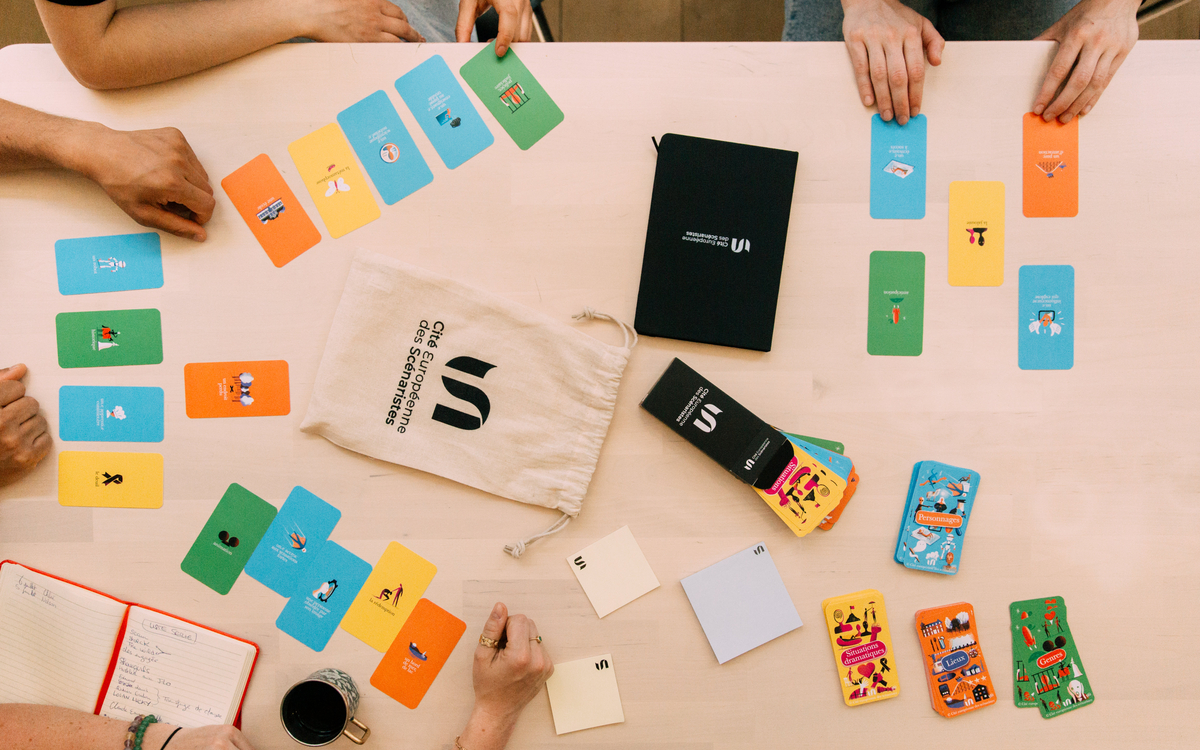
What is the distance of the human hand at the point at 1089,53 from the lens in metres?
0.98

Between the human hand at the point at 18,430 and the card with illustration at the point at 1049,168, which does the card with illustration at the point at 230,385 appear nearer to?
the human hand at the point at 18,430

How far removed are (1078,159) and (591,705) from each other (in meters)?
1.19

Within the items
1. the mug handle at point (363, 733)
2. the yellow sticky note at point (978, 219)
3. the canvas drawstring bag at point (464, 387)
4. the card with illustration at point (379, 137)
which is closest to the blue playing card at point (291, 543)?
the canvas drawstring bag at point (464, 387)

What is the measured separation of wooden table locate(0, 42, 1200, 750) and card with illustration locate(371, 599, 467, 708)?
3cm

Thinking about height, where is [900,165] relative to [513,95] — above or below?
below

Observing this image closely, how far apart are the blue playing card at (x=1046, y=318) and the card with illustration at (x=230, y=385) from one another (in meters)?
1.21

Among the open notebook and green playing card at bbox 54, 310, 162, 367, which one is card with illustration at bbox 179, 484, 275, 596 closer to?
the open notebook

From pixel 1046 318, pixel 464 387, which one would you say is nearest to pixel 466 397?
pixel 464 387

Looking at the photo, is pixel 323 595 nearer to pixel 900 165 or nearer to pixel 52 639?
pixel 52 639

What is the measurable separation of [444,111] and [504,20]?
0.58 feet

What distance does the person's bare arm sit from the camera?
0.95 meters

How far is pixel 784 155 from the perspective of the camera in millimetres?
1006

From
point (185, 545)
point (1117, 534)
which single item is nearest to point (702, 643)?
point (1117, 534)

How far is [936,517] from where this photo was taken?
1018 millimetres
